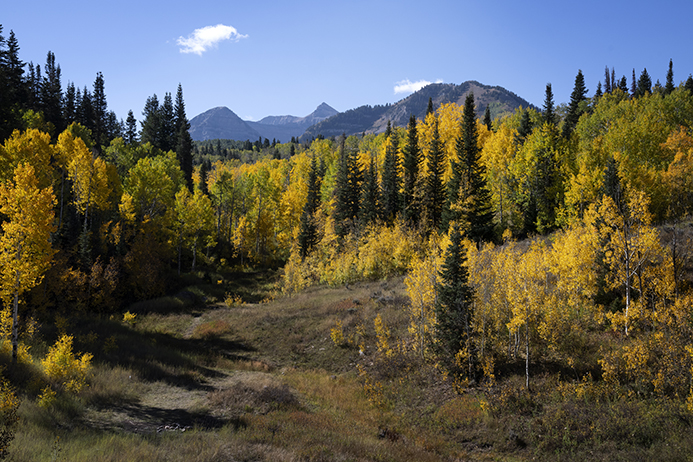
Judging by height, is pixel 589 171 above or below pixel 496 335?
above

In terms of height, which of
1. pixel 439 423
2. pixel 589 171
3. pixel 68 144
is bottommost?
pixel 439 423

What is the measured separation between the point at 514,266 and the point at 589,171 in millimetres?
26483

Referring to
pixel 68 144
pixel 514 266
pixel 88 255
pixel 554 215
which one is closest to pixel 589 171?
pixel 554 215

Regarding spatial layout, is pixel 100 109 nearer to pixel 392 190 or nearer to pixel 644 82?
pixel 392 190

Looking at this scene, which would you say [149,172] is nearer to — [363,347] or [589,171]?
[363,347]

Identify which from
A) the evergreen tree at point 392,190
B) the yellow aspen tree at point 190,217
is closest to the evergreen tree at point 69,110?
the yellow aspen tree at point 190,217

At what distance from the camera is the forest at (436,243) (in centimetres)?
1669

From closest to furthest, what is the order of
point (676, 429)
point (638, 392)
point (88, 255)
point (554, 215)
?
1. point (676, 429)
2. point (638, 392)
3. point (88, 255)
4. point (554, 215)

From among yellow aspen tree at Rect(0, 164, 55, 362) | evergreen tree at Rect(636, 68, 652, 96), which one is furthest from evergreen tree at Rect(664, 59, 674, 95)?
yellow aspen tree at Rect(0, 164, 55, 362)

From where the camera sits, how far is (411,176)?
161ft

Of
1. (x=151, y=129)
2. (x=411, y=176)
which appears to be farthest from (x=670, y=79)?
(x=151, y=129)

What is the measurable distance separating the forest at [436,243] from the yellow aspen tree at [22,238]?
0.08 m

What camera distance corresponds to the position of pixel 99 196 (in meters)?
41.0

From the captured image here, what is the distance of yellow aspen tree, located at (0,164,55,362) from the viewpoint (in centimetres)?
1603
